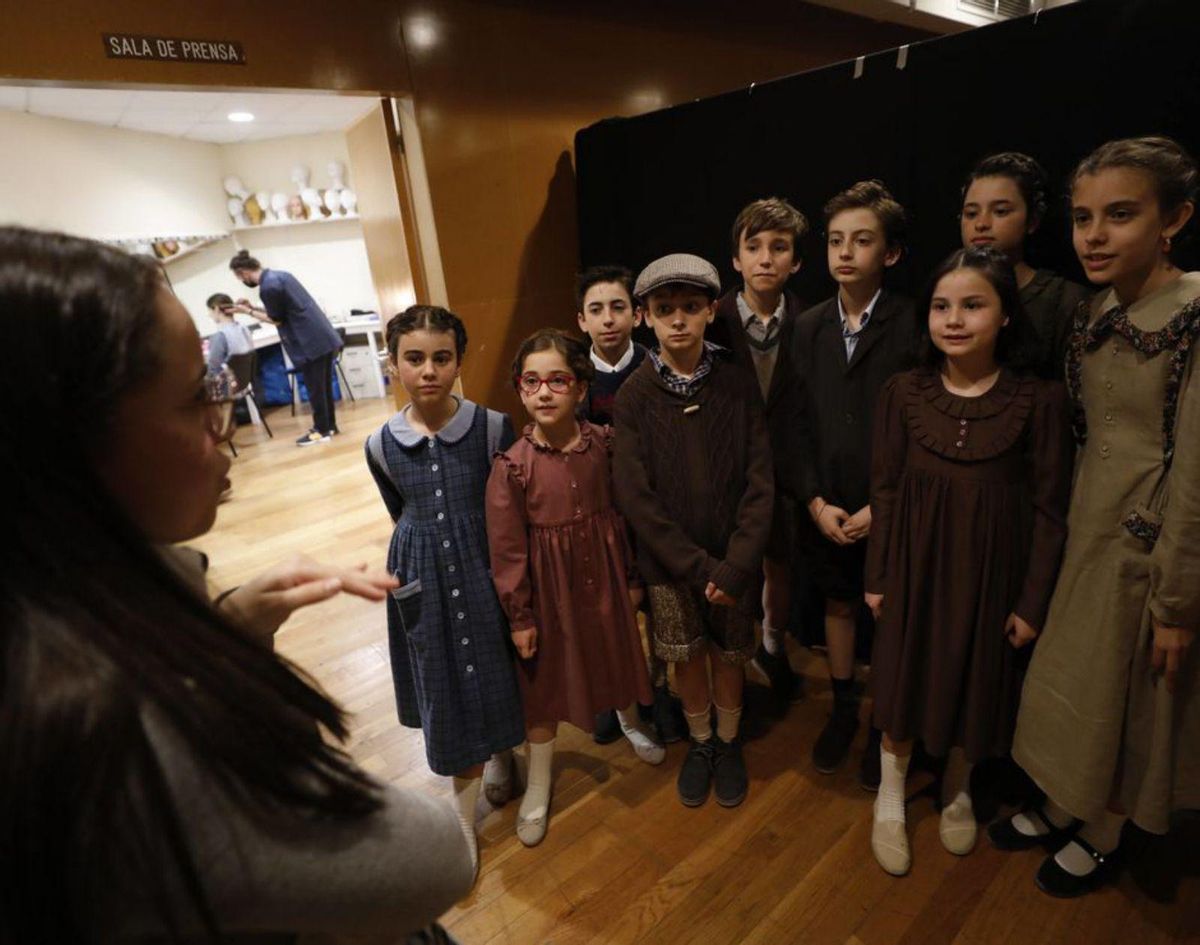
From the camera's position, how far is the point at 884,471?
1.59 meters

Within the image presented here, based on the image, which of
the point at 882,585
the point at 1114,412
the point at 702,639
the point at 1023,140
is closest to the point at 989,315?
the point at 1114,412

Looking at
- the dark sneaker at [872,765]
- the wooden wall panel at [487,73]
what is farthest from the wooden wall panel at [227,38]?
the dark sneaker at [872,765]

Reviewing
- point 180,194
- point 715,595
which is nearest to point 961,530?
point 715,595

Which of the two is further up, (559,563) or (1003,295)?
(1003,295)

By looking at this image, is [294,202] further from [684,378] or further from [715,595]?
[715,595]

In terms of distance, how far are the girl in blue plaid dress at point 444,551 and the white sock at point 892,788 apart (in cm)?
96

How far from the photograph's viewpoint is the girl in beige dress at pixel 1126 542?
3.92 feet

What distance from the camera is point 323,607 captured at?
3.14 metres

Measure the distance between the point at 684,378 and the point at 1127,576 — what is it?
1011 millimetres

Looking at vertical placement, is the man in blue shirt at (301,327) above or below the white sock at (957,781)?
above

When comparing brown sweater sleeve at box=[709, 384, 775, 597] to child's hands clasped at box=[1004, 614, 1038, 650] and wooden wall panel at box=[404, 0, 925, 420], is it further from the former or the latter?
wooden wall panel at box=[404, 0, 925, 420]

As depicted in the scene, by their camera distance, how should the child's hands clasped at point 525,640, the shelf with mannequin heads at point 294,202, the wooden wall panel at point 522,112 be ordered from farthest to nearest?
the shelf with mannequin heads at point 294,202 < the wooden wall panel at point 522,112 < the child's hands clasped at point 525,640

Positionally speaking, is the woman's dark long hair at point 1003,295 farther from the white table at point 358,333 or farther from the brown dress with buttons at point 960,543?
the white table at point 358,333

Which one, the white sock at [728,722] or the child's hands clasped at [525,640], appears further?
the white sock at [728,722]
